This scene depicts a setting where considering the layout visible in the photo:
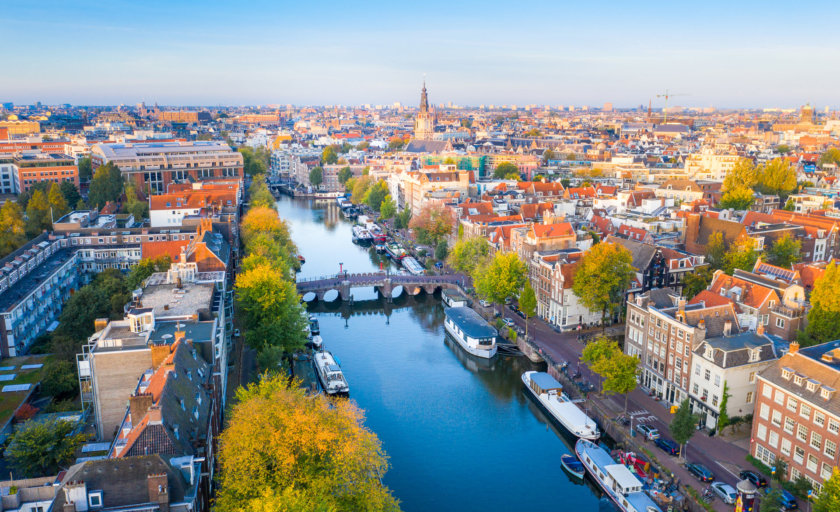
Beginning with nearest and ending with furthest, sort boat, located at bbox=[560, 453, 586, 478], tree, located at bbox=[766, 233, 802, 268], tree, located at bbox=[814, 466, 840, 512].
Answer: tree, located at bbox=[814, 466, 840, 512], boat, located at bbox=[560, 453, 586, 478], tree, located at bbox=[766, 233, 802, 268]

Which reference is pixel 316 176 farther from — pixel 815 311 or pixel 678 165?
pixel 815 311

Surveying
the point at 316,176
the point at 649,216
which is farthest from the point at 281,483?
the point at 316,176

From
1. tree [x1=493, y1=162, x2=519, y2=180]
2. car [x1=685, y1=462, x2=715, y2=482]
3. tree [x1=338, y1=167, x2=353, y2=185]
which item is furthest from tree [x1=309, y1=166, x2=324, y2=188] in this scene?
car [x1=685, y1=462, x2=715, y2=482]

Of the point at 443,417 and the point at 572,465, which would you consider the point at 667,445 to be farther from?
the point at 443,417

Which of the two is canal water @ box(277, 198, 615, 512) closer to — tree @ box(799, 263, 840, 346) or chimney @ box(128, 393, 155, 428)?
chimney @ box(128, 393, 155, 428)

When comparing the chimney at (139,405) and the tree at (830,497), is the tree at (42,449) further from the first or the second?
the tree at (830,497)

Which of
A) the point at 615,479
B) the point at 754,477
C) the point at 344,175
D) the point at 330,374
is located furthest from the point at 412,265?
the point at 344,175

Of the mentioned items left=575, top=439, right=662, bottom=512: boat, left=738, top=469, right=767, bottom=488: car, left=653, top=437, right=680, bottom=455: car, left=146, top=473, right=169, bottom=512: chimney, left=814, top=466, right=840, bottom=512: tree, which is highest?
left=146, top=473, right=169, bottom=512: chimney
